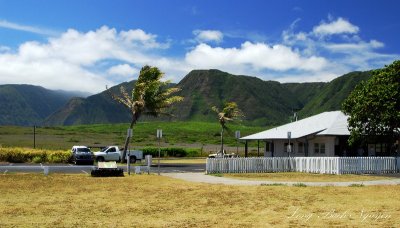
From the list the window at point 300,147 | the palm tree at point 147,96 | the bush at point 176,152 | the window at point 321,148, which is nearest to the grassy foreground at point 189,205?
the window at point 321,148

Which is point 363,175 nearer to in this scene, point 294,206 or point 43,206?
point 294,206

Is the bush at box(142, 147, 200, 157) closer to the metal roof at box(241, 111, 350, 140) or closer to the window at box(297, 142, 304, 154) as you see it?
the metal roof at box(241, 111, 350, 140)

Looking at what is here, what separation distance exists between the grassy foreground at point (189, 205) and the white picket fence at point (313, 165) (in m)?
8.01

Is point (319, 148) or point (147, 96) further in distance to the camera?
point (147, 96)

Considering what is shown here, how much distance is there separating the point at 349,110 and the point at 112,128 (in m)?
147

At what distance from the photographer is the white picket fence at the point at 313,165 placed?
30.7m

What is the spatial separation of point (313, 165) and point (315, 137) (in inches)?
350

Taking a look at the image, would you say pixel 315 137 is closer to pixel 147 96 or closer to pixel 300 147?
pixel 300 147

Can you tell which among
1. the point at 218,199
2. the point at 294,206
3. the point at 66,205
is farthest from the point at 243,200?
the point at 66,205

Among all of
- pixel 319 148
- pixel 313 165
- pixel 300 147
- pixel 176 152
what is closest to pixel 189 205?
pixel 313 165

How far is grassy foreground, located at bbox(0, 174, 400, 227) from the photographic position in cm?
1313

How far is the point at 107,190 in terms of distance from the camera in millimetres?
20594

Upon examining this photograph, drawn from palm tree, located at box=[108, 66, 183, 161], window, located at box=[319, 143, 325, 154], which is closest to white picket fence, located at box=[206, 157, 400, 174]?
window, located at box=[319, 143, 325, 154]

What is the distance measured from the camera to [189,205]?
53.5 feet
